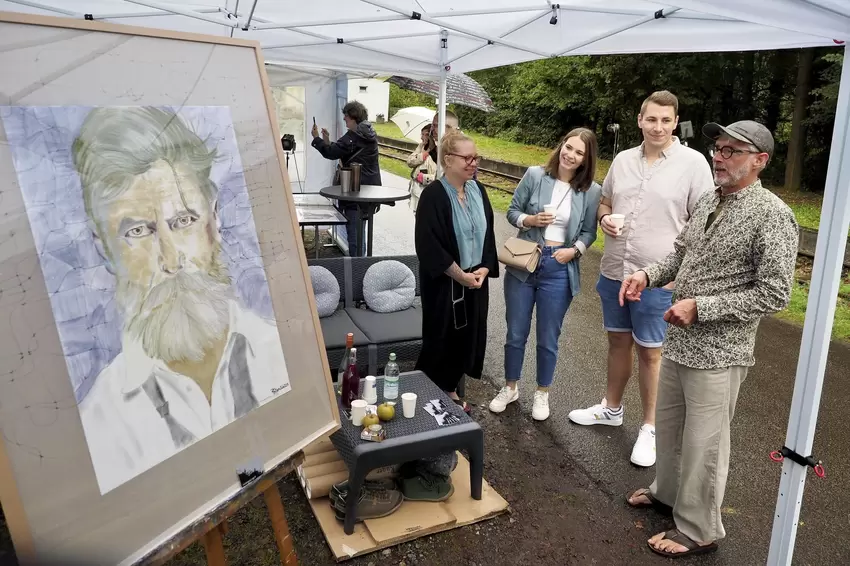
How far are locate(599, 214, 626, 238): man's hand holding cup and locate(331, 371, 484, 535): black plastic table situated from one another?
129 centimetres

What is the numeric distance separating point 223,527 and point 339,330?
2292 millimetres

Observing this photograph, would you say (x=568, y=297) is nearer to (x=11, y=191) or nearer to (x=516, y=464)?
(x=516, y=464)

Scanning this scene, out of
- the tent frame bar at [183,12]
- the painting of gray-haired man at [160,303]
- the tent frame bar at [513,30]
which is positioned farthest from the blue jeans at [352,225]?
the painting of gray-haired man at [160,303]

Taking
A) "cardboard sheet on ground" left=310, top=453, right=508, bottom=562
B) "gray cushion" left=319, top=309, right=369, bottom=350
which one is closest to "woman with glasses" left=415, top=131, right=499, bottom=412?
"gray cushion" left=319, top=309, right=369, bottom=350

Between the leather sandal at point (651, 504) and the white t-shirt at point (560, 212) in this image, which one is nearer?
the leather sandal at point (651, 504)

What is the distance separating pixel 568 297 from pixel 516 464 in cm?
106

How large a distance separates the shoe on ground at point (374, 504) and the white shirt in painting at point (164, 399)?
1201 millimetres

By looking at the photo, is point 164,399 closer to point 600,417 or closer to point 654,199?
point 654,199

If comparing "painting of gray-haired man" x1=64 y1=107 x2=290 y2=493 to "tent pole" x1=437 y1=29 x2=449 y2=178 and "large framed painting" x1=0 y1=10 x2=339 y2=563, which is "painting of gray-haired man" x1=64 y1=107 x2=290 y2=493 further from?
"tent pole" x1=437 y1=29 x2=449 y2=178

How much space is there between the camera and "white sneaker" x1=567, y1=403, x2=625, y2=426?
3943 millimetres

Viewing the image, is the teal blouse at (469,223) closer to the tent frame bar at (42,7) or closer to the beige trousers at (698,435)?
the beige trousers at (698,435)

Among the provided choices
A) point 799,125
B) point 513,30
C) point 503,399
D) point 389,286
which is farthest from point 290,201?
point 799,125

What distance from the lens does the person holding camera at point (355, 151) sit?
6.99 metres

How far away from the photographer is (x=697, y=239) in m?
2.58
